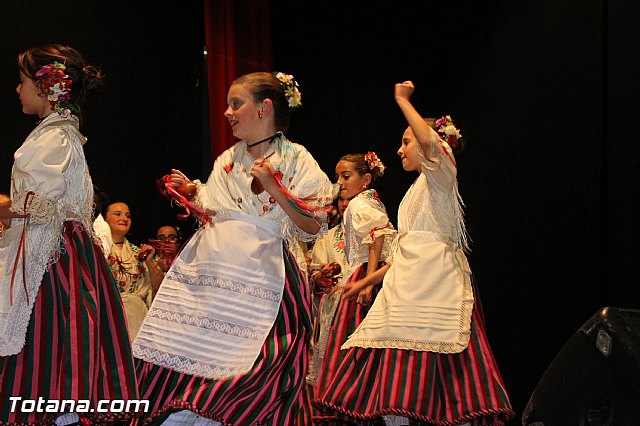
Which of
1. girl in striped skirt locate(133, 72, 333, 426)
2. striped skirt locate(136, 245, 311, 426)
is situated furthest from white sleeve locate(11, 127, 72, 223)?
striped skirt locate(136, 245, 311, 426)

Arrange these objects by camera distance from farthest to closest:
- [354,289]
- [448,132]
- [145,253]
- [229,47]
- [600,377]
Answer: [229,47], [145,253], [354,289], [448,132], [600,377]

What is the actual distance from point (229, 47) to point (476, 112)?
210cm

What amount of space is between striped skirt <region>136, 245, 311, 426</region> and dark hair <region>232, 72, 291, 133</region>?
617mm

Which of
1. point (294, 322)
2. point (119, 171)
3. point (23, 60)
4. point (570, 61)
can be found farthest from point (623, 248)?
point (119, 171)

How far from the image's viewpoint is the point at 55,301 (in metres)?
2.93

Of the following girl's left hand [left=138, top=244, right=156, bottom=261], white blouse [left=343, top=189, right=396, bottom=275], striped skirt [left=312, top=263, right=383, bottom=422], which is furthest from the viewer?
girl's left hand [left=138, top=244, right=156, bottom=261]

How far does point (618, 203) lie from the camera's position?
3.98 metres

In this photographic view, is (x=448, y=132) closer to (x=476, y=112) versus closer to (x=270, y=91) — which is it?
(x=270, y=91)

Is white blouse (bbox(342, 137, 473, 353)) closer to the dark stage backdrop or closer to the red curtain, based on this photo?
the dark stage backdrop

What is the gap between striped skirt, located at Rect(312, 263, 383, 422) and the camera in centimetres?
385

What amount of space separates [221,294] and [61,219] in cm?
65

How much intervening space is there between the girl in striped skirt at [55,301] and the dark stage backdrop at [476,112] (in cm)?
238

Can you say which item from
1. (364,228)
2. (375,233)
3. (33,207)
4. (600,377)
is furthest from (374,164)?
(600,377)

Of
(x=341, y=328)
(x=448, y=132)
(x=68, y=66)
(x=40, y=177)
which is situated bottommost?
(x=341, y=328)
